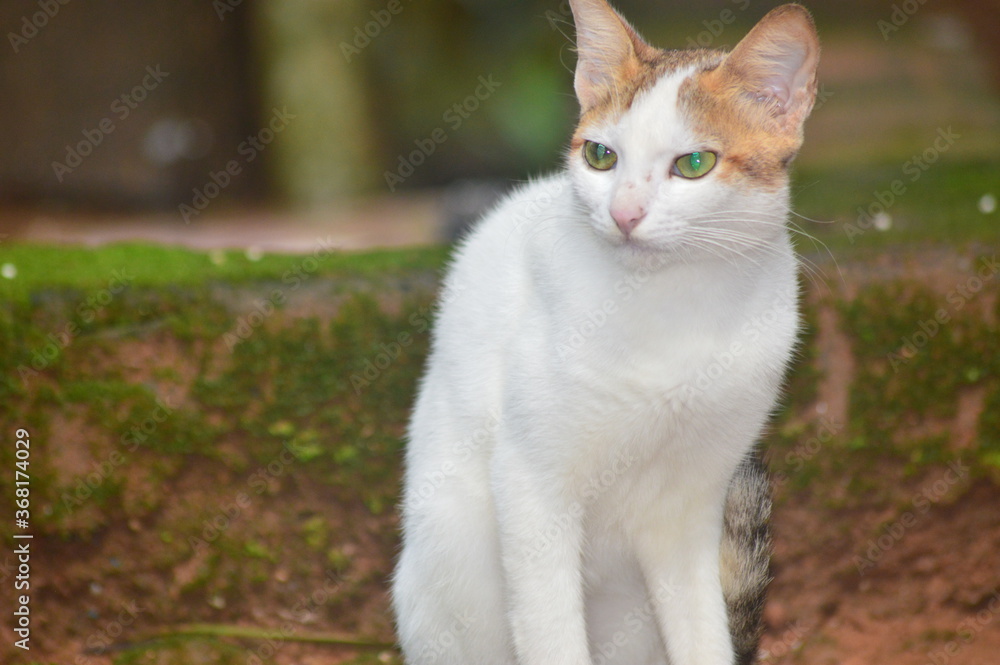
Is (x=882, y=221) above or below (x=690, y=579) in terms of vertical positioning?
above

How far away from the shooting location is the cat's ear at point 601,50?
2.30 m

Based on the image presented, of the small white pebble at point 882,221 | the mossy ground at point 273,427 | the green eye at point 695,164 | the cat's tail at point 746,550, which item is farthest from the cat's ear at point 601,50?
→ the small white pebble at point 882,221

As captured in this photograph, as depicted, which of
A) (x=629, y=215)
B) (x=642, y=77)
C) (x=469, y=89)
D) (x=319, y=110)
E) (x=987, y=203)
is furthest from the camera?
(x=469, y=89)

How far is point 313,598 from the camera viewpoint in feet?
11.1

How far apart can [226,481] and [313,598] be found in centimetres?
52

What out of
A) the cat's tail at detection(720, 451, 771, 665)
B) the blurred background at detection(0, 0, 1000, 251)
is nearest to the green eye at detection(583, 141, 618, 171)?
the cat's tail at detection(720, 451, 771, 665)

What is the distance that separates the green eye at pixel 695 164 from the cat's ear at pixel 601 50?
0.93 ft

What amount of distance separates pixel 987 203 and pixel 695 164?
2735mm

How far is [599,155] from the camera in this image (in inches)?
87.0

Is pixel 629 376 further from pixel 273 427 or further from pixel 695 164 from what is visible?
pixel 273 427

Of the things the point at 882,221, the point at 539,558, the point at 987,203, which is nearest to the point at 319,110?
the point at 882,221

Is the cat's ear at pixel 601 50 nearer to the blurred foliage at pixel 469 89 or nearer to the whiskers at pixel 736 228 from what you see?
the whiskers at pixel 736 228

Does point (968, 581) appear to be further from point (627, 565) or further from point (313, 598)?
point (313, 598)

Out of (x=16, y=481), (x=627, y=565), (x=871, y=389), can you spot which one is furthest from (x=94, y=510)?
(x=871, y=389)
